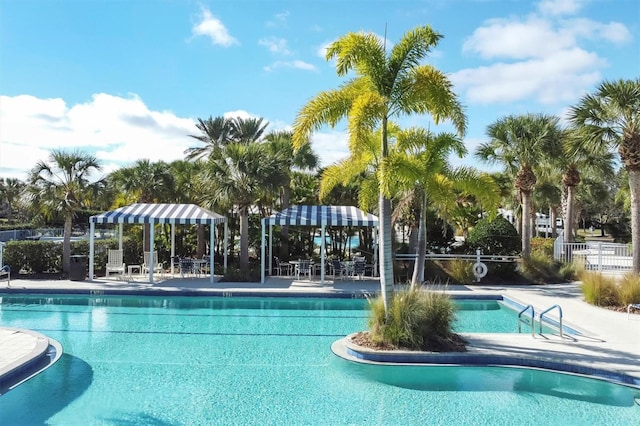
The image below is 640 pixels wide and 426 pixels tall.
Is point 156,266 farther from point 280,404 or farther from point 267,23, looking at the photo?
point 280,404

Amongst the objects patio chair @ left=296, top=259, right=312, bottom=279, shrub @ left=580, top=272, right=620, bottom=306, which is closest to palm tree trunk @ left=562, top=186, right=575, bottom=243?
shrub @ left=580, top=272, right=620, bottom=306

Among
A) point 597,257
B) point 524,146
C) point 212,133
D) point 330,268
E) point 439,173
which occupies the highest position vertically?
point 212,133

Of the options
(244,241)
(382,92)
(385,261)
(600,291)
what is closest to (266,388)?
(385,261)

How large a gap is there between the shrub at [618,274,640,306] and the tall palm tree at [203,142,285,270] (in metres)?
10.5

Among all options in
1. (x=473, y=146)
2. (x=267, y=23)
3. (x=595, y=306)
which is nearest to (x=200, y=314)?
(x=267, y=23)

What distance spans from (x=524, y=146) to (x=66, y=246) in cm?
1660

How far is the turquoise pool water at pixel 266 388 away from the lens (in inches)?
A: 243

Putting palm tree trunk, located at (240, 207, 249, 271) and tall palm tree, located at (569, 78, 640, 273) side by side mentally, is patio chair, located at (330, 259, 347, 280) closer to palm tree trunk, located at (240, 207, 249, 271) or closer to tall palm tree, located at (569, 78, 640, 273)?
palm tree trunk, located at (240, 207, 249, 271)

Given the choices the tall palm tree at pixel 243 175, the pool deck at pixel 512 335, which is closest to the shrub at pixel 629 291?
the pool deck at pixel 512 335

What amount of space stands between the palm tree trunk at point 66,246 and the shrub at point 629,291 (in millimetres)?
16796

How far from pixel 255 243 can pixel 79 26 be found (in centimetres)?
1089

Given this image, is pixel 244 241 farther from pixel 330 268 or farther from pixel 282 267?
pixel 330 268

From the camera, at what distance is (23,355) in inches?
305

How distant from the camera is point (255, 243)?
2077 centimetres
